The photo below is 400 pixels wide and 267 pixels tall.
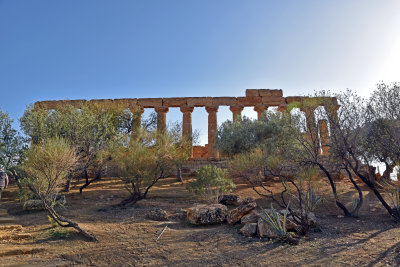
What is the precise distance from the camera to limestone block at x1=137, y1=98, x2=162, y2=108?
2662 centimetres

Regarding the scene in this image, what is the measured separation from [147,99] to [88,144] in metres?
11.2

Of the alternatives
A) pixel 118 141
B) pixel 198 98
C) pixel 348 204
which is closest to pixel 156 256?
pixel 348 204

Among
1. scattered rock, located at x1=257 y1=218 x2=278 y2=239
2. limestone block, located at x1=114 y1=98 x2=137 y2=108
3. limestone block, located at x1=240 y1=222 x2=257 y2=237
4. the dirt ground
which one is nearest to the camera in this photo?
the dirt ground

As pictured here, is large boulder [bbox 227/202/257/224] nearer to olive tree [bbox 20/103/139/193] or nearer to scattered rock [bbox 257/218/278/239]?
scattered rock [bbox 257/218/278/239]

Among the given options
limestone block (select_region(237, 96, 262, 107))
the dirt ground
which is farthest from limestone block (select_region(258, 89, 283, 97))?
the dirt ground

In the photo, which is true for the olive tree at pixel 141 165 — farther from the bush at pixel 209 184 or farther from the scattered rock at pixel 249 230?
the scattered rock at pixel 249 230

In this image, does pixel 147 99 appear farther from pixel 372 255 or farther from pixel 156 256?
pixel 372 255

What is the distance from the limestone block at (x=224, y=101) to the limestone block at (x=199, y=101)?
17.9 inches

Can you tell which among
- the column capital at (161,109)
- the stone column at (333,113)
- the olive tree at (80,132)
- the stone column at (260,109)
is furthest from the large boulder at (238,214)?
the column capital at (161,109)

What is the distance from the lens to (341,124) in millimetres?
11516

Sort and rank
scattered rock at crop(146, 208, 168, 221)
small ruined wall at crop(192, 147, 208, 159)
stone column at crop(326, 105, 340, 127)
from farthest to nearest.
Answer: small ruined wall at crop(192, 147, 208, 159) < stone column at crop(326, 105, 340, 127) < scattered rock at crop(146, 208, 168, 221)

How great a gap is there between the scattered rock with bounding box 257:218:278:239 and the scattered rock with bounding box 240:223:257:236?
12 cm

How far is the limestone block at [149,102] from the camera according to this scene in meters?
26.6

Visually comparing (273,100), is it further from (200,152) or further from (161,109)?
(161,109)
